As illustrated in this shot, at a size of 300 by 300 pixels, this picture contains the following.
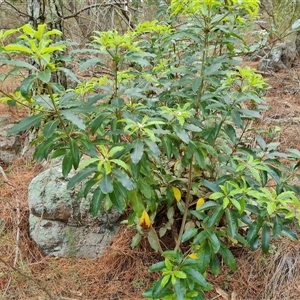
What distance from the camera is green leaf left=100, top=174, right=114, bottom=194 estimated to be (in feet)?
4.26

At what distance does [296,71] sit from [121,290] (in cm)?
469

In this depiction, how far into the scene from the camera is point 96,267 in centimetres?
222

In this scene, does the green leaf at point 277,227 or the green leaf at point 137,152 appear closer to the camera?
the green leaf at point 137,152

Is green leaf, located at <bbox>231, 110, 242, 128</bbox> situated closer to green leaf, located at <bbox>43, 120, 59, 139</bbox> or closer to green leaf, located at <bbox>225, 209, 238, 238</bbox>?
green leaf, located at <bbox>225, 209, 238, 238</bbox>

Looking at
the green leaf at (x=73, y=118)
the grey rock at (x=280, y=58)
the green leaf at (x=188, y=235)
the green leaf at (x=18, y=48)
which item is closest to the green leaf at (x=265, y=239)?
the green leaf at (x=188, y=235)

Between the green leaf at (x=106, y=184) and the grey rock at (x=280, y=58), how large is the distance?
4.68 meters

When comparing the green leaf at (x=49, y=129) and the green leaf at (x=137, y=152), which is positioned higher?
the green leaf at (x=49, y=129)

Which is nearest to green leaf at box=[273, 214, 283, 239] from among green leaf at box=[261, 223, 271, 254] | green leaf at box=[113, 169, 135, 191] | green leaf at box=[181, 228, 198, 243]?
green leaf at box=[261, 223, 271, 254]

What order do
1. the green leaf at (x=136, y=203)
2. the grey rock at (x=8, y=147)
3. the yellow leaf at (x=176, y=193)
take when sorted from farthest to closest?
the grey rock at (x=8, y=147), the yellow leaf at (x=176, y=193), the green leaf at (x=136, y=203)

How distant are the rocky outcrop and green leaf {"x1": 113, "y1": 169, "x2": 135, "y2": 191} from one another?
1.05 meters

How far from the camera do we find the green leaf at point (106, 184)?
130 cm

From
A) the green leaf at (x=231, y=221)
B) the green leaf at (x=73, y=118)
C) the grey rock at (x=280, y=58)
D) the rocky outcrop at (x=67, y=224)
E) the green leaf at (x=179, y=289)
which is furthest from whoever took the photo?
the grey rock at (x=280, y=58)

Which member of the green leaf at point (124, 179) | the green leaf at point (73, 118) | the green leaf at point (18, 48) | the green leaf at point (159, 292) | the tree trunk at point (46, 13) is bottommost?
the green leaf at point (159, 292)

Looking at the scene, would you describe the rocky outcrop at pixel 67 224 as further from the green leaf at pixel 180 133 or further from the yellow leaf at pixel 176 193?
the green leaf at pixel 180 133
